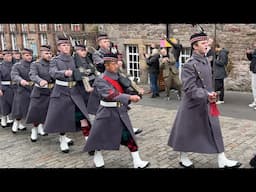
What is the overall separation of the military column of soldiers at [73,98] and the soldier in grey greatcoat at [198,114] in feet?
2.32

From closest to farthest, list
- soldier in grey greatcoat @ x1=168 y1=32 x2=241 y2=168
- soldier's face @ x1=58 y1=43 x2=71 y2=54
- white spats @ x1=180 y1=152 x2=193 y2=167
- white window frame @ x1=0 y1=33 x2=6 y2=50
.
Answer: soldier in grey greatcoat @ x1=168 y1=32 x2=241 y2=168, white spats @ x1=180 y1=152 x2=193 y2=167, soldier's face @ x1=58 y1=43 x2=71 y2=54, white window frame @ x1=0 y1=33 x2=6 y2=50

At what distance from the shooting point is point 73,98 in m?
6.27

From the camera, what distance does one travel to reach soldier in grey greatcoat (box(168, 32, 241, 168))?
483cm

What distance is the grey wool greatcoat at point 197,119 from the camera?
4836 millimetres

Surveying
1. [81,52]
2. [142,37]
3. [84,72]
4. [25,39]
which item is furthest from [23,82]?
[25,39]

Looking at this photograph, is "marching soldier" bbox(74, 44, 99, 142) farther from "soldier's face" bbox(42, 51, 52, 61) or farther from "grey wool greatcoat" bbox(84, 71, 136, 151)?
"grey wool greatcoat" bbox(84, 71, 136, 151)

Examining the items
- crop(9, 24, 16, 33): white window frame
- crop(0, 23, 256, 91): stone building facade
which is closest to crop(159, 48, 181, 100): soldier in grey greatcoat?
crop(0, 23, 256, 91): stone building facade

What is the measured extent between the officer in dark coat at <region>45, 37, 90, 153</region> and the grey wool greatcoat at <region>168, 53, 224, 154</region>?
1.96 meters

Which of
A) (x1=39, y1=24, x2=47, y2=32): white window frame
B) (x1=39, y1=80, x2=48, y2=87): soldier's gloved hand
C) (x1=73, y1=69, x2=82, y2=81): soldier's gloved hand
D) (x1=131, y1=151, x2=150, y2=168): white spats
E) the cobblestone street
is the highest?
(x1=39, y1=24, x2=47, y2=32): white window frame

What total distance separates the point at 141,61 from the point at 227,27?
3.87 metres

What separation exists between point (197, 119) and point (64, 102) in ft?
8.04

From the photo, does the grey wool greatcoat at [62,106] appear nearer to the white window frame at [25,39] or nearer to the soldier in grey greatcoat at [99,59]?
the soldier in grey greatcoat at [99,59]
